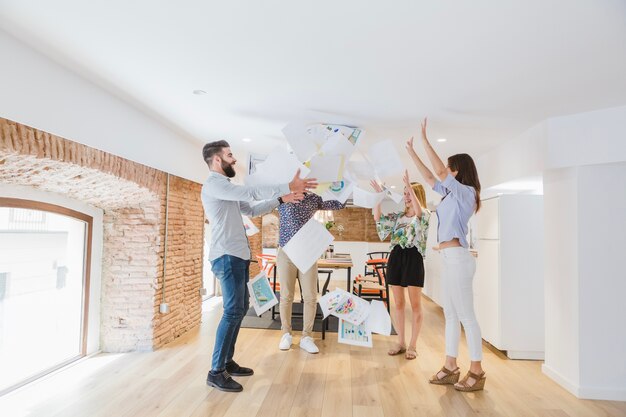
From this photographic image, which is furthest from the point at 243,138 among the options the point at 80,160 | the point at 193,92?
the point at 80,160

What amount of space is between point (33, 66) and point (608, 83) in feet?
10.5

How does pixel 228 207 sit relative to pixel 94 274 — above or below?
above

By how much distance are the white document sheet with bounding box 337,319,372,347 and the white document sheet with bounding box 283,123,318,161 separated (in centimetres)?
151

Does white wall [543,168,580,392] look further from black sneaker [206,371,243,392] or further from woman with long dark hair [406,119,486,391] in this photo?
black sneaker [206,371,243,392]

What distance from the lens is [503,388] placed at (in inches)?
101

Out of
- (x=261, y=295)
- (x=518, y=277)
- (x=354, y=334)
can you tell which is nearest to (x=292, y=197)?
(x=261, y=295)

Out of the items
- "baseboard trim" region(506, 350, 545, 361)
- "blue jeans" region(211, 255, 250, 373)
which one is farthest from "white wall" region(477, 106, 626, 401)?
"blue jeans" region(211, 255, 250, 373)

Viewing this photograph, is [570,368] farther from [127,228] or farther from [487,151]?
[127,228]

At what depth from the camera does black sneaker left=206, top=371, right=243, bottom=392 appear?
7.80 feet

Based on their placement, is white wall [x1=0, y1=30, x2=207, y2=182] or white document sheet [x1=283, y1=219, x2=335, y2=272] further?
white document sheet [x1=283, y1=219, x2=335, y2=272]

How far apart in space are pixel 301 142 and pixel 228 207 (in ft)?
2.10

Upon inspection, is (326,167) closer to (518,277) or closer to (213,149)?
(213,149)

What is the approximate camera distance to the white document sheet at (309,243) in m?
2.85

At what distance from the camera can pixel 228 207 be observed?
8.21 feet
